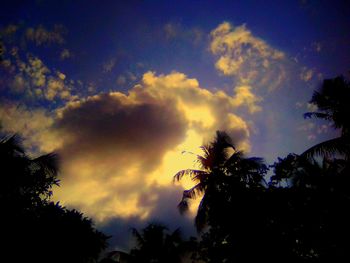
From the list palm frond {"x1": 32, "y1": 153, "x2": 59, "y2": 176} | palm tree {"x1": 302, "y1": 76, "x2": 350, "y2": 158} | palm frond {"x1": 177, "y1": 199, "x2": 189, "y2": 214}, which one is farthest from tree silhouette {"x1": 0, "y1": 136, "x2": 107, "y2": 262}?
palm tree {"x1": 302, "y1": 76, "x2": 350, "y2": 158}

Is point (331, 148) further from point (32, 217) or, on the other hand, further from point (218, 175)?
point (32, 217)

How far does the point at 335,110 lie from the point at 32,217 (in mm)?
15238

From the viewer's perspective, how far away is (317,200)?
13.4m

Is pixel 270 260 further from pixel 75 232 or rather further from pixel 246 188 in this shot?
pixel 75 232

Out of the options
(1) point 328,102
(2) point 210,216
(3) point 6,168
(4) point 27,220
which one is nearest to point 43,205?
(4) point 27,220

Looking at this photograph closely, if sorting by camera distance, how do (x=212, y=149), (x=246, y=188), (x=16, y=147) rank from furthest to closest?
(x=212, y=149)
(x=246, y=188)
(x=16, y=147)

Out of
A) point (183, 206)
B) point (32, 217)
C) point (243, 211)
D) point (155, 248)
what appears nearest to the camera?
point (32, 217)

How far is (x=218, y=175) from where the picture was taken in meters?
16.3

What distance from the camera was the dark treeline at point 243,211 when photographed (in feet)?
36.4

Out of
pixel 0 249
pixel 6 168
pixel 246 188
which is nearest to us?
pixel 0 249

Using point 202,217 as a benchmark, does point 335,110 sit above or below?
above

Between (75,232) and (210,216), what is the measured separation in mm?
7177

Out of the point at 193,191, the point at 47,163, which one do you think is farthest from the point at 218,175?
the point at 47,163

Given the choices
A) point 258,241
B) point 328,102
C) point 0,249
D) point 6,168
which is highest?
point 328,102
